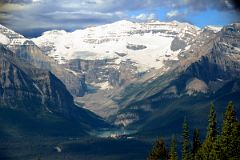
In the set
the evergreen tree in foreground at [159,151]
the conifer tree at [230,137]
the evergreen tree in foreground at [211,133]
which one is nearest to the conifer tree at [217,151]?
the conifer tree at [230,137]

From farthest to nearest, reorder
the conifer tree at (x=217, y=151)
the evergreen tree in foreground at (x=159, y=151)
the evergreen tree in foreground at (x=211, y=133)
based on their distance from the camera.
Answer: the evergreen tree in foreground at (x=159, y=151)
the evergreen tree in foreground at (x=211, y=133)
the conifer tree at (x=217, y=151)

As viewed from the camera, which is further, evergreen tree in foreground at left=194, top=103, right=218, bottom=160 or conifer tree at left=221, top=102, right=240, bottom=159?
evergreen tree in foreground at left=194, top=103, right=218, bottom=160

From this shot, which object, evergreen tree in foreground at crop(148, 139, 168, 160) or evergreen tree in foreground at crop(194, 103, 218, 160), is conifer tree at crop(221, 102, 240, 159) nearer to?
evergreen tree in foreground at crop(194, 103, 218, 160)

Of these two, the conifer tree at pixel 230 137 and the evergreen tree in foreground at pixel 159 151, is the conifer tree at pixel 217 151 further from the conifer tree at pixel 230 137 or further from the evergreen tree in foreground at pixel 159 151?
the evergreen tree in foreground at pixel 159 151

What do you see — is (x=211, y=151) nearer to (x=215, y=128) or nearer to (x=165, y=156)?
(x=215, y=128)

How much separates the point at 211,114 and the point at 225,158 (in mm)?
7807

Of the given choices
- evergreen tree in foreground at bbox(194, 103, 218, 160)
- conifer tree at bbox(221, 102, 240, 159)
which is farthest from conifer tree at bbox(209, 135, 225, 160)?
evergreen tree in foreground at bbox(194, 103, 218, 160)

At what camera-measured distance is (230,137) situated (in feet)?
362

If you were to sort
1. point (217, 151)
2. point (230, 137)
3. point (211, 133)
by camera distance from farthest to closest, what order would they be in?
point (211, 133) → point (230, 137) → point (217, 151)

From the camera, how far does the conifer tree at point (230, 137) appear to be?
109438 millimetres

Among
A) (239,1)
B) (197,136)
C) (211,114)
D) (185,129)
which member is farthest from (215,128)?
(239,1)

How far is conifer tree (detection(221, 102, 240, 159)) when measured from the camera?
109 meters

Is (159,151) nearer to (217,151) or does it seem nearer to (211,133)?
(211,133)

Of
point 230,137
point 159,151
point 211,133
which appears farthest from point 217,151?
point 159,151
